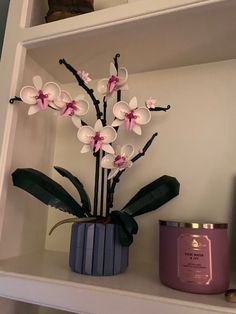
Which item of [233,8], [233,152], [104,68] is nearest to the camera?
[233,8]

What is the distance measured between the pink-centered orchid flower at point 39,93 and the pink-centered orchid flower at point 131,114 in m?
0.13

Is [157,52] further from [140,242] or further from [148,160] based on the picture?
[140,242]

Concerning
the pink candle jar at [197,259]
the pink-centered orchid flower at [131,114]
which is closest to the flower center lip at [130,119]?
the pink-centered orchid flower at [131,114]

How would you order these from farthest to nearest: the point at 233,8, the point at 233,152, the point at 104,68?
the point at 104,68
the point at 233,152
the point at 233,8

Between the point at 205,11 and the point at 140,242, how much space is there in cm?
49

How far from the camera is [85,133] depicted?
1.81ft

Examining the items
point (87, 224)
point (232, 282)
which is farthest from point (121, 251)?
point (232, 282)

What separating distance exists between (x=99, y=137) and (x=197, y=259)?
274 millimetres

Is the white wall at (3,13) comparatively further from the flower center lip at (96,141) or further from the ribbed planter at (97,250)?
the ribbed planter at (97,250)

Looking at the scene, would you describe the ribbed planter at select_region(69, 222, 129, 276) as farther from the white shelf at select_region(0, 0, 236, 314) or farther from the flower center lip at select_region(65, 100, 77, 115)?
the flower center lip at select_region(65, 100, 77, 115)

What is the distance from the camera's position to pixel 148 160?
2.25 feet

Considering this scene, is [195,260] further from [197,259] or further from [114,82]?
[114,82]

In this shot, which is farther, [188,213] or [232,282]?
[188,213]

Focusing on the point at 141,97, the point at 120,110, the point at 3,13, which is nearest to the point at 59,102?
the point at 120,110
